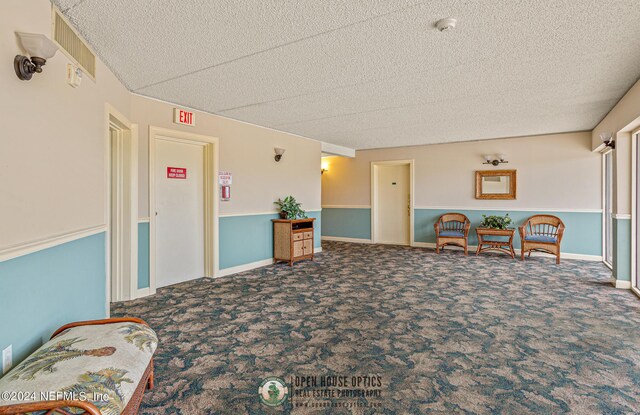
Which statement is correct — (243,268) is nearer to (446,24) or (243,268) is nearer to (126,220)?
(126,220)

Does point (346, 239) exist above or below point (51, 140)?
below

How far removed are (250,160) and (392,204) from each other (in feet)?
13.9

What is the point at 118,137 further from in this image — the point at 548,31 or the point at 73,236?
the point at 548,31

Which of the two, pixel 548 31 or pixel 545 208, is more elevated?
pixel 548 31

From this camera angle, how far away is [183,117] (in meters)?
4.52

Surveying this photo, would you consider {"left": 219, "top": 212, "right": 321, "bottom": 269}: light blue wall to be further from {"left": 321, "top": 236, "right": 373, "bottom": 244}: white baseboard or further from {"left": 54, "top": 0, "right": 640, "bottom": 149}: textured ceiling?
{"left": 321, "top": 236, "right": 373, "bottom": 244}: white baseboard

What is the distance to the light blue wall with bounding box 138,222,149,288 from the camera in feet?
13.2

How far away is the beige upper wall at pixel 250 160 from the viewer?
13.4ft

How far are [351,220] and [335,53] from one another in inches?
243

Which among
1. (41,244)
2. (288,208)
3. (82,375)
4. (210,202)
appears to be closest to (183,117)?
(210,202)

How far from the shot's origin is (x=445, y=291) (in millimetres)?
4227

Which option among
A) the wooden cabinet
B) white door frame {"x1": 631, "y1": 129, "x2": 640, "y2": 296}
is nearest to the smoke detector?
white door frame {"x1": 631, "y1": 129, "x2": 640, "y2": 296}

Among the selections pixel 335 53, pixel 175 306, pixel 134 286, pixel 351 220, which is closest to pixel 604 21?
pixel 335 53

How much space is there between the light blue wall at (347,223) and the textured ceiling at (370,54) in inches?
157
